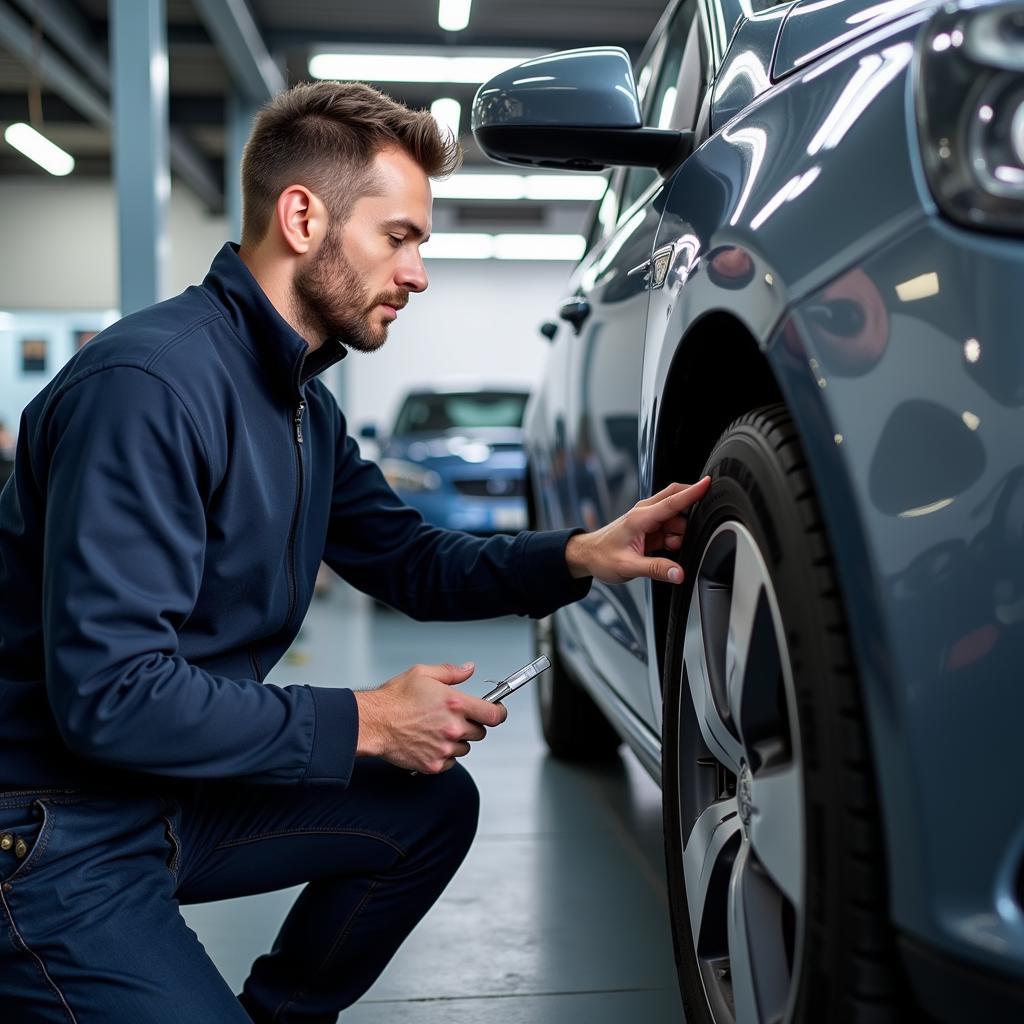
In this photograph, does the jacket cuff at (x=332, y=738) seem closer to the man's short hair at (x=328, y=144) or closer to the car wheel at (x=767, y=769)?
A: the car wheel at (x=767, y=769)

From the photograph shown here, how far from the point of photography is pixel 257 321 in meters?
1.47

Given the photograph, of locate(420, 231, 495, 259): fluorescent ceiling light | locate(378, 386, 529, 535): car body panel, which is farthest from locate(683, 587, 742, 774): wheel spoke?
locate(420, 231, 495, 259): fluorescent ceiling light

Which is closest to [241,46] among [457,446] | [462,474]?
[457,446]

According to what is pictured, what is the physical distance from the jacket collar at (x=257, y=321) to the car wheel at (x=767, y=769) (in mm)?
527

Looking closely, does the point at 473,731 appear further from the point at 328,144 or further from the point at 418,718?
the point at 328,144

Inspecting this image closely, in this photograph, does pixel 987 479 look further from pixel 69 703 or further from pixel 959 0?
pixel 69 703

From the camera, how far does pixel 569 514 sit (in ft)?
7.82

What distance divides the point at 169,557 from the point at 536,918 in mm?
1152

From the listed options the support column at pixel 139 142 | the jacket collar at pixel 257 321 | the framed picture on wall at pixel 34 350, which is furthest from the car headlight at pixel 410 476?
the framed picture on wall at pixel 34 350

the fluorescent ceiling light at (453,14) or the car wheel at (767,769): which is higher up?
the fluorescent ceiling light at (453,14)

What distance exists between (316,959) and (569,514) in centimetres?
105

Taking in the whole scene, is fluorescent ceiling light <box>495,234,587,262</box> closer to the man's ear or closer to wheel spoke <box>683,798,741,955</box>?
the man's ear

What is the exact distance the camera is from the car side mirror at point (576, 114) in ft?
5.18

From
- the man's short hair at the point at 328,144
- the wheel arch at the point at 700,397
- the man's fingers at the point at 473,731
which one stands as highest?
the man's short hair at the point at 328,144
